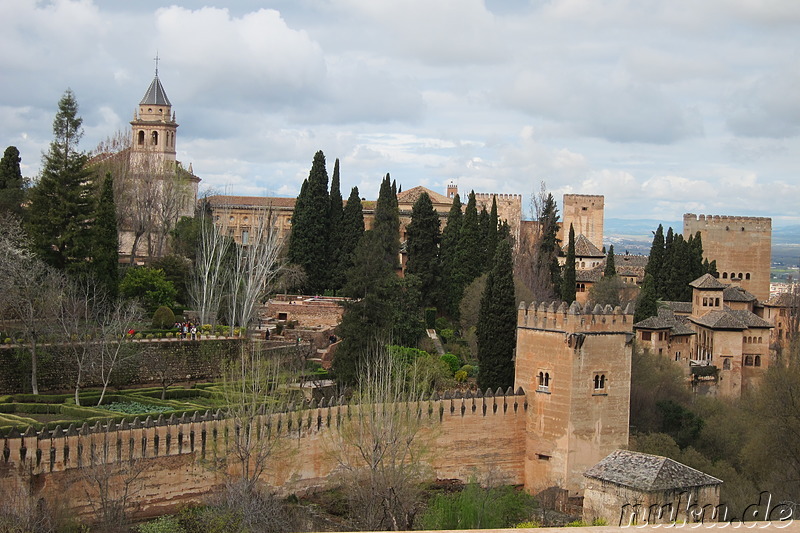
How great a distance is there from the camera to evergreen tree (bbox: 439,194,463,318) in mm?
40938

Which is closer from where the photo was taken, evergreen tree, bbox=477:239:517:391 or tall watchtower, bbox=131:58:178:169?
evergreen tree, bbox=477:239:517:391

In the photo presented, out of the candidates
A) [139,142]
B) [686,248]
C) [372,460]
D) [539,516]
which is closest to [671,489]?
[539,516]

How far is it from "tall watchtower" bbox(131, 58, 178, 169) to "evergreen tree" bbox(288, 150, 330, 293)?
1346 cm

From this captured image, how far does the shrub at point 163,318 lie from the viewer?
109ft

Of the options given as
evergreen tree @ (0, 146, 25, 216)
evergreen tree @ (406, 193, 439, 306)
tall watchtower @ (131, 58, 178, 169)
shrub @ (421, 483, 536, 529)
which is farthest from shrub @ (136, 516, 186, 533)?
tall watchtower @ (131, 58, 178, 169)

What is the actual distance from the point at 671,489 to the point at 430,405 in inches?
260

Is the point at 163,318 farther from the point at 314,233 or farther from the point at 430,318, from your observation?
the point at 430,318

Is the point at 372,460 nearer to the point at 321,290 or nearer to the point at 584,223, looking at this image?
the point at 321,290

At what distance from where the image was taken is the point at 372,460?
22.0 m

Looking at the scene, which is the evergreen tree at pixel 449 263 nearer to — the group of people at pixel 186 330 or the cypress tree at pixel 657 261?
the cypress tree at pixel 657 261

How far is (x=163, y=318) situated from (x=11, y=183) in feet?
27.2

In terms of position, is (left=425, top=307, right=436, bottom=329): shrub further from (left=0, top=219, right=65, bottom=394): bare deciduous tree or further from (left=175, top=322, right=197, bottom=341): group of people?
(left=0, top=219, right=65, bottom=394): bare deciduous tree

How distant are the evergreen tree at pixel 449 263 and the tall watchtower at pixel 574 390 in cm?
1545

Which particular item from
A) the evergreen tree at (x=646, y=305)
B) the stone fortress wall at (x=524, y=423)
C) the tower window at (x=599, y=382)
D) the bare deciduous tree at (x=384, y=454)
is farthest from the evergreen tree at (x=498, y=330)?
the evergreen tree at (x=646, y=305)
